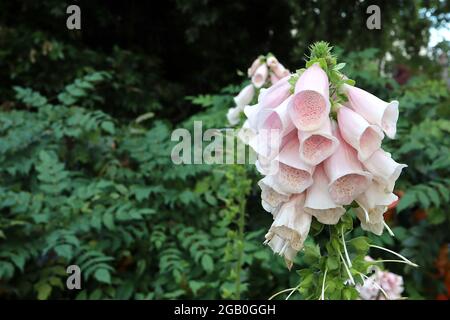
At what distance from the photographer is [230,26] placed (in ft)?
15.3

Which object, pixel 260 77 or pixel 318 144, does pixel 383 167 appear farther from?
pixel 260 77

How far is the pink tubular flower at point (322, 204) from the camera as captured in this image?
903mm

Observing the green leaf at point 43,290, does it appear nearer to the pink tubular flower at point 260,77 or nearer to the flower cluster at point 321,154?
the pink tubular flower at point 260,77

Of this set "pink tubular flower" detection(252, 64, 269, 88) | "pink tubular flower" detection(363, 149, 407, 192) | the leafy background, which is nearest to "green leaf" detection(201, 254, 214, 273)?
the leafy background

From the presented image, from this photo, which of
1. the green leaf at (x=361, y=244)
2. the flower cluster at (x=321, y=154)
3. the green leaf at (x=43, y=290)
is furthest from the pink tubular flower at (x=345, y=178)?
the green leaf at (x=43, y=290)

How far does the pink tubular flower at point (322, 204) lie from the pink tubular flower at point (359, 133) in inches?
3.2

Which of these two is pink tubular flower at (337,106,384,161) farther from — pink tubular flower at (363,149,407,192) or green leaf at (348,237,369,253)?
green leaf at (348,237,369,253)

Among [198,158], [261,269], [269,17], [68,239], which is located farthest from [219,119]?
[269,17]

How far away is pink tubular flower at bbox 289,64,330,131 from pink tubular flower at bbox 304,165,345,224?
0.11 meters

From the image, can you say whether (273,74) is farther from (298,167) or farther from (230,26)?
(230,26)

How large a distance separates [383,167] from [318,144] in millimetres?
118

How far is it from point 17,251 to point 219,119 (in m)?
1.26

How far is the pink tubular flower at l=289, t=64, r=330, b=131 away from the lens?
89 centimetres
